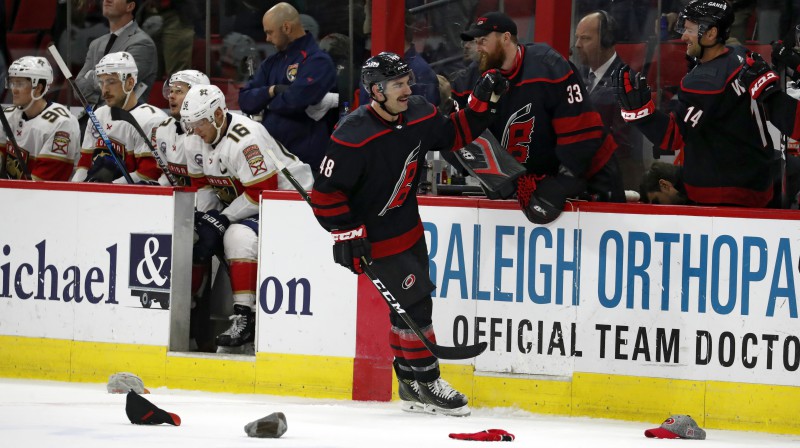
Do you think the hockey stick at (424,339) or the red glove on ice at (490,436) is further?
the hockey stick at (424,339)

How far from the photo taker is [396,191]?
6047mm

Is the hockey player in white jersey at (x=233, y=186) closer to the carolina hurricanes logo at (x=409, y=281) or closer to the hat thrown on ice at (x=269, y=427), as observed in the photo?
the carolina hurricanes logo at (x=409, y=281)

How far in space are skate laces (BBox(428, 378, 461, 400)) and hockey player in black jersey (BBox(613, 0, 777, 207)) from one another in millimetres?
1335

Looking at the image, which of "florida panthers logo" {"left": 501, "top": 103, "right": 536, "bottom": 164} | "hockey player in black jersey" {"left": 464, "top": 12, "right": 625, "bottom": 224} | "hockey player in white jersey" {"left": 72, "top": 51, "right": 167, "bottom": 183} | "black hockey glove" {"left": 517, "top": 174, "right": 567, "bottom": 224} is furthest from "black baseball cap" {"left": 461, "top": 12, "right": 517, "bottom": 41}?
"hockey player in white jersey" {"left": 72, "top": 51, "right": 167, "bottom": 183}

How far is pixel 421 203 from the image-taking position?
6383mm

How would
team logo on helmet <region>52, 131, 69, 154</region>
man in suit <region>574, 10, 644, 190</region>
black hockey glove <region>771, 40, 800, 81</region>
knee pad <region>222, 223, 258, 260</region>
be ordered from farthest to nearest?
team logo on helmet <region>52, 131, 69, 154</region> → man in suit <region>574, 10, 644, 190</region> → knee pad <region>222, 223, 258, 260</region> → black hockey glove <region>771, 40, 800, 81</region>

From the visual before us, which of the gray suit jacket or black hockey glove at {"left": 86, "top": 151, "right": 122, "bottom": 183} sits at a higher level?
the gray suit jacket

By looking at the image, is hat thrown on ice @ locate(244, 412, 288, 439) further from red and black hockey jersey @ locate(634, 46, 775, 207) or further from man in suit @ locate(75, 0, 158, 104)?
man in suit @ locate(75, 0, 158, 104)

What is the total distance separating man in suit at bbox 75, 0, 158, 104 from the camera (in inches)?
335

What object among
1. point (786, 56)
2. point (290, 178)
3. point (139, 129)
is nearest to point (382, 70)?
point (290, 178)

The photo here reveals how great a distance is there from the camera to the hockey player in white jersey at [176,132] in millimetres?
7426

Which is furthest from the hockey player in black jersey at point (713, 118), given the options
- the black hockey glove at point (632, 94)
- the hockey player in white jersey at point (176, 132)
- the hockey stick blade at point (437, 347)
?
the hockey player in white jersey at point (176, 132)

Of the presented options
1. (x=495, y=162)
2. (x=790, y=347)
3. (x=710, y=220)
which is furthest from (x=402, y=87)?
(x=790, y=347)

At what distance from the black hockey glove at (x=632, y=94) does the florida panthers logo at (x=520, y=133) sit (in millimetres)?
448
